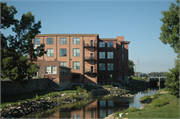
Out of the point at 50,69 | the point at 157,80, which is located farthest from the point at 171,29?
the point at 157,80

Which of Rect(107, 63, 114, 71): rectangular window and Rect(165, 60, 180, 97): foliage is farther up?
Rect(107, 63, 114, 71): rectangular window

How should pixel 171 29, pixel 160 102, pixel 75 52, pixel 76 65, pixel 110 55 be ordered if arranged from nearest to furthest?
pixel 160 102
pixel 171 29
pixel 75 52
pixel 76 65
pixel 110 55

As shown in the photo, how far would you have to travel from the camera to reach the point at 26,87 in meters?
32.9

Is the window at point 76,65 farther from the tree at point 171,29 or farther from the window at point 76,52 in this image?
the tree at point 171,29

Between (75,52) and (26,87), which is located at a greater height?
(75,52)

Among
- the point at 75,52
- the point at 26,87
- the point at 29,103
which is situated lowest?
the point at 29,103

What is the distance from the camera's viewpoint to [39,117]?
2264 centimetres

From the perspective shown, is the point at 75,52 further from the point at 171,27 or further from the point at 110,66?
the point at 171,27

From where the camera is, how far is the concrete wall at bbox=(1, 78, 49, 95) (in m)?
26.9

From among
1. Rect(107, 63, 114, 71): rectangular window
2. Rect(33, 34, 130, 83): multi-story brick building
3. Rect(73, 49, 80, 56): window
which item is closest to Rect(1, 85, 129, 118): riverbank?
Rect(33, 34, 130, 83): multi-story brick building

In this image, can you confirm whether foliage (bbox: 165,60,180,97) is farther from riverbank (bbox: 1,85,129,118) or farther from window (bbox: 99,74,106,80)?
window (bbox: 99,74,106,80)

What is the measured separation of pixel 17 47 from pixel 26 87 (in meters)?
9.07

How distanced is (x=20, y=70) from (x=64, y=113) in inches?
301

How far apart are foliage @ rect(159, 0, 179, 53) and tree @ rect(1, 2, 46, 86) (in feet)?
61.0
